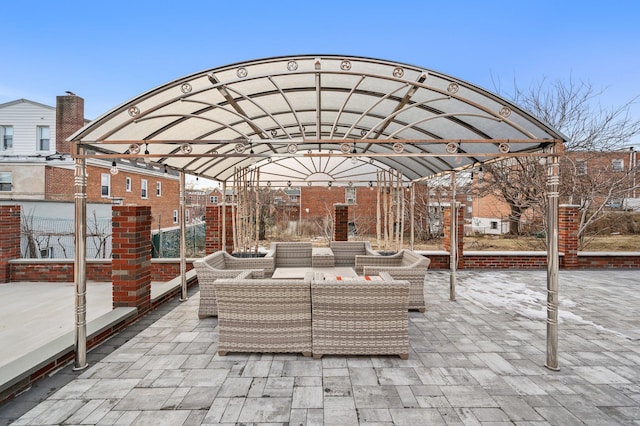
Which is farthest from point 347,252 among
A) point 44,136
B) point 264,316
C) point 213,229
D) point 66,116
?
point 44,136

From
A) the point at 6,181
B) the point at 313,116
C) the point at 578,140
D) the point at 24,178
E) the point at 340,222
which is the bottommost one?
the point at 340,222

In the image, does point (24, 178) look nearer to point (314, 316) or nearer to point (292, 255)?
point (292, 255)

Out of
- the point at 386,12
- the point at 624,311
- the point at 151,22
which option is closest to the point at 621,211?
the point at 624,311

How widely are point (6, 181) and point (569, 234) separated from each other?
2081 centimetres

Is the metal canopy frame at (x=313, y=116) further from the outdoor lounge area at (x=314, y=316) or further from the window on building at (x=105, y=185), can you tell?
the window on building at (x=105, y=185)

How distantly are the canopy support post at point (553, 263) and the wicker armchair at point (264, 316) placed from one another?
8.33 ft

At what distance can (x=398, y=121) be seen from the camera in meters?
5.38

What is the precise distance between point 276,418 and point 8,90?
28912 millimetres

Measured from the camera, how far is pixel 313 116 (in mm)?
5945

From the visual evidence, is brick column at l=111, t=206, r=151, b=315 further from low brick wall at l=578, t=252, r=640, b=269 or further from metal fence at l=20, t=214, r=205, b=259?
low brick wall at l=578, t=252, r=640, b=269

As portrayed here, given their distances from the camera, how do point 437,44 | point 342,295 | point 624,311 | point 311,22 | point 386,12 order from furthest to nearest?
point 437,44 → point 311,22 → point 386,12 → point 624,311 → point 342,295

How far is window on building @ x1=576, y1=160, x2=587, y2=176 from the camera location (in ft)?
34.8

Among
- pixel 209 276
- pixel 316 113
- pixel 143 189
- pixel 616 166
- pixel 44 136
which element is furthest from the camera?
pixel 143 189

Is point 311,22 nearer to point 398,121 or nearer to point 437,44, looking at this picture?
point 437,44
